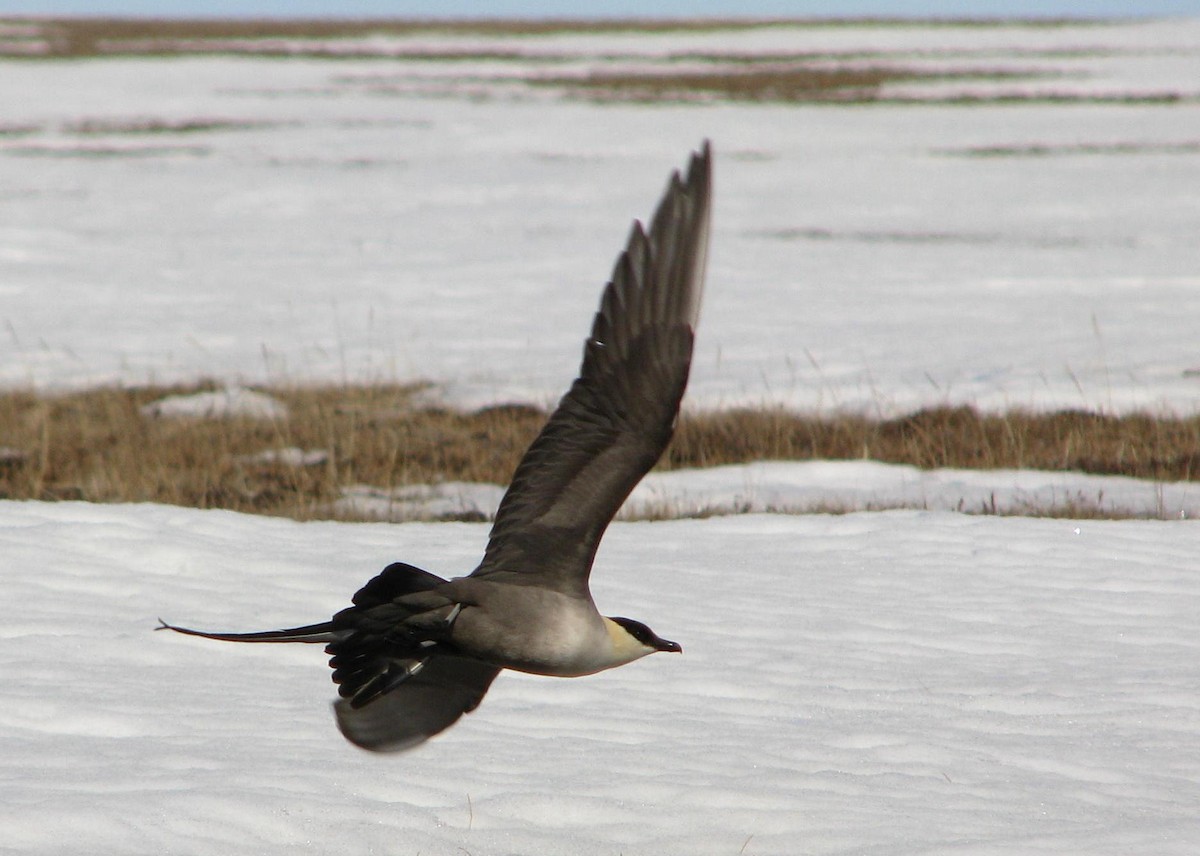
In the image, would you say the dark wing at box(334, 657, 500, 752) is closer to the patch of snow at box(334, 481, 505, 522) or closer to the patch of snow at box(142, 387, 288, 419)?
the patch of snow at box(334, 481, 505, 522)

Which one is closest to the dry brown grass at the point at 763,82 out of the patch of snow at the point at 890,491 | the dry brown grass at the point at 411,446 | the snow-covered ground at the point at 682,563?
the snow-covered ground at the point at 682,563

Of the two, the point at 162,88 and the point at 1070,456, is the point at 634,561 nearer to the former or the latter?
the point at 1070,456

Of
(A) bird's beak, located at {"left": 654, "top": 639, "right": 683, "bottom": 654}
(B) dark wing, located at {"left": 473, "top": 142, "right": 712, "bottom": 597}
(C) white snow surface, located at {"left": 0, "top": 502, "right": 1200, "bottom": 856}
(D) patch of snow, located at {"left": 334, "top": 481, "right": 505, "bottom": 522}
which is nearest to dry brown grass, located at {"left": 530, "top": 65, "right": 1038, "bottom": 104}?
(D) patch of snow, located at {"left": 334, "top": 481, "right": 505, "bottom": 522}

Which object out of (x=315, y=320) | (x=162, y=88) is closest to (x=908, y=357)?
(x=315, y=320)

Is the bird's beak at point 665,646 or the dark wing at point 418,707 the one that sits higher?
the bird's beak at point 665,646

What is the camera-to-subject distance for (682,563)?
22.0 ft

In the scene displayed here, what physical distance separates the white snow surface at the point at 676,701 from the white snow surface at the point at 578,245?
11.2ft

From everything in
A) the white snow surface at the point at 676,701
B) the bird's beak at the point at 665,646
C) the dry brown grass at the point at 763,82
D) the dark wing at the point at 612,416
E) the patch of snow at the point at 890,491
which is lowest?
the white snow surface at the point at 676,701

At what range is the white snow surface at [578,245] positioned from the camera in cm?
1134

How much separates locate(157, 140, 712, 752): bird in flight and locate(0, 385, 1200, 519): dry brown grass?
4.39 metres

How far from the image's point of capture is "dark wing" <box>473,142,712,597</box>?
3.62 metres

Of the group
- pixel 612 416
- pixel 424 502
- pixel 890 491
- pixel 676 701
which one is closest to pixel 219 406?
pixel 424 502

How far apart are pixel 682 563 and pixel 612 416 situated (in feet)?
10.2

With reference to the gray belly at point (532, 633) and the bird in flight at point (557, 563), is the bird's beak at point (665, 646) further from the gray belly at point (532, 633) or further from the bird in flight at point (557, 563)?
the gray belly at point (532, 633)
